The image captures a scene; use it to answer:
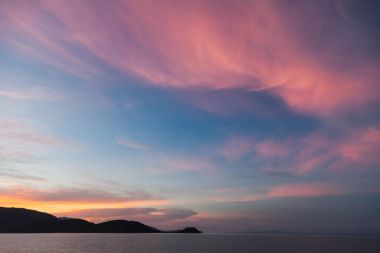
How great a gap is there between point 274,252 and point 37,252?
385 feet

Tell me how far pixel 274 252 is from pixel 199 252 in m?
37.3

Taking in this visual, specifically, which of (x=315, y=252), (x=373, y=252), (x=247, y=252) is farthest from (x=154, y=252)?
(x=373, y=252)

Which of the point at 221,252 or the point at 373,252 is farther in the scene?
the point at 373,252

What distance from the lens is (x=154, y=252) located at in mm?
171000

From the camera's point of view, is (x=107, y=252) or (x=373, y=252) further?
(x=373, y=252)

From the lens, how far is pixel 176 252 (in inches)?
6718

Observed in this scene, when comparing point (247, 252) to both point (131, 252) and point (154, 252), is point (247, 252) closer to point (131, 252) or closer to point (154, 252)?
point (154, 252)

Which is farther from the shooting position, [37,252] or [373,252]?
[373,252]

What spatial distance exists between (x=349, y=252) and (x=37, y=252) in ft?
522

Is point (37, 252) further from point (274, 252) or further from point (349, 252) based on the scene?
point (349, 252)

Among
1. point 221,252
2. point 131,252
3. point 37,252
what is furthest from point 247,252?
point 37,252

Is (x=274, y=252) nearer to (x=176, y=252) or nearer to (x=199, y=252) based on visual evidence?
(x=199, y=252)

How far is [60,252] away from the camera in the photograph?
17162cm

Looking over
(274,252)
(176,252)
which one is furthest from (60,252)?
(274,252)
